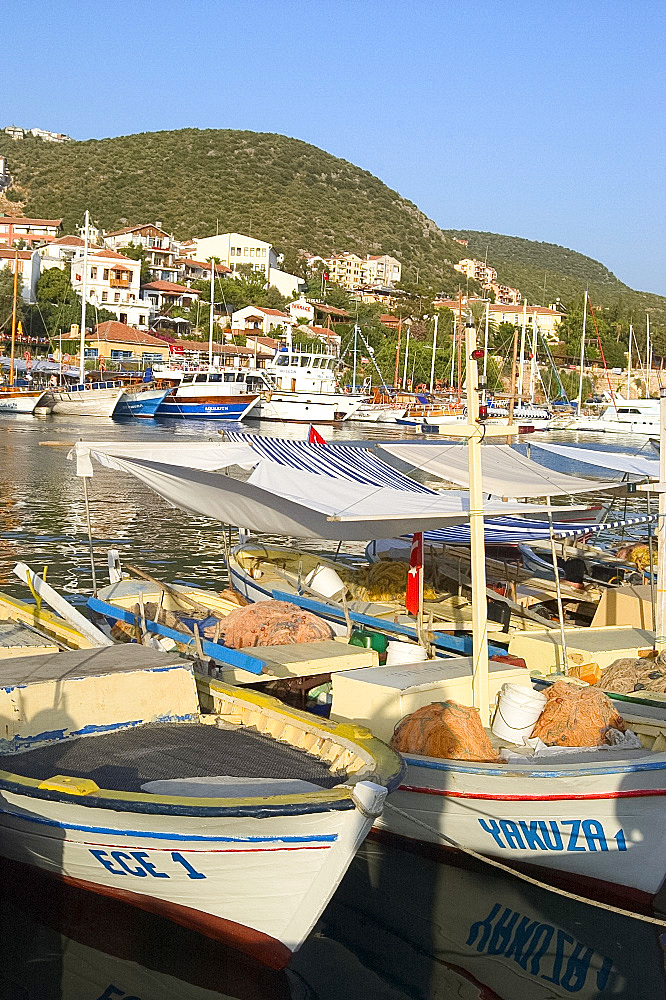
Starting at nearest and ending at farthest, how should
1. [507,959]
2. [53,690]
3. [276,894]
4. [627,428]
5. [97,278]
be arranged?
[276,894] → [507,959] → [53,690] → [627,428] → [97,278]

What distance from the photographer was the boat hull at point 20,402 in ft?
224

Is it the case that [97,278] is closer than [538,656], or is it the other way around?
[538,656]

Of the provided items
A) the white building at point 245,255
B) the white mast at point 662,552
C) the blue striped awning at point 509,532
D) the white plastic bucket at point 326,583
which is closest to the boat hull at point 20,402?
the blue striped awning at point 509,532

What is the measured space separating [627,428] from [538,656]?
72091mm

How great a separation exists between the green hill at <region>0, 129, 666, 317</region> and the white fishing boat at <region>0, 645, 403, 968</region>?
138m

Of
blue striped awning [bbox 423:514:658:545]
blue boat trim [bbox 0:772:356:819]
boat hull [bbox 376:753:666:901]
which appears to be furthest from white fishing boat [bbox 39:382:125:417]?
blue boat trim [bbox 0:772:356:819]

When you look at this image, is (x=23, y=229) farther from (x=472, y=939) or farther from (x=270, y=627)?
(x=472, y=939)

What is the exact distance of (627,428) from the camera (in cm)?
8050

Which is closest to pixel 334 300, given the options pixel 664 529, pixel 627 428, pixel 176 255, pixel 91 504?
pixel 176 255

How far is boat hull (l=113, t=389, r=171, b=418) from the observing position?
72.7 metres

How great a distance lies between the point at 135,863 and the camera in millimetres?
7246

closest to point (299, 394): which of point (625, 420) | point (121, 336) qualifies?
point (121, 336)

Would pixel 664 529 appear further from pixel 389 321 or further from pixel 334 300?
pixel 334 300

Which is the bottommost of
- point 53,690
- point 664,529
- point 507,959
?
point 507,959
